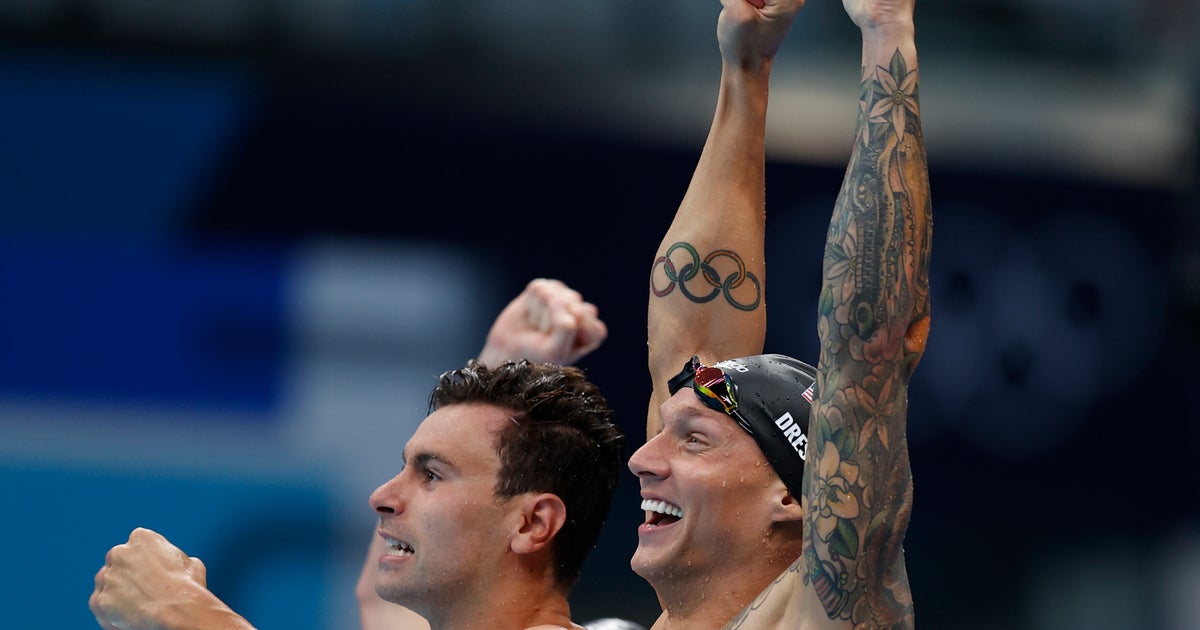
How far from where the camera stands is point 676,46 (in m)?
5.47

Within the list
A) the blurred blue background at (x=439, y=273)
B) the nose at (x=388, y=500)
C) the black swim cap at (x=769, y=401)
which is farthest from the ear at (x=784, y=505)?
the blurred blue background at (x=439, y=273)

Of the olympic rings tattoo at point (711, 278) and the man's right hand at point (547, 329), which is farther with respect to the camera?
the man's right hand at point (547, 329)

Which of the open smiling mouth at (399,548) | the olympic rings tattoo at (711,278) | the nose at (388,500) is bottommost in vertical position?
the open smiling mouth at (399,548)

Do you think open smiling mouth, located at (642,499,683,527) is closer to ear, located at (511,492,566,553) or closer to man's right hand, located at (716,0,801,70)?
ear, located at (511,492,566,553)

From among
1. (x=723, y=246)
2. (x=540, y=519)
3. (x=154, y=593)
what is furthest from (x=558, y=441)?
(x=154, y=593)

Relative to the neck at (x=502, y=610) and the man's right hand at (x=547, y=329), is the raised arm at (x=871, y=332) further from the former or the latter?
the man's right hand at (x=547, y=329)

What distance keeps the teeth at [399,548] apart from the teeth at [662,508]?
424 millimetres

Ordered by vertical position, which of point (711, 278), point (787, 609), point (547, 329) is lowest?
point (787, 609)

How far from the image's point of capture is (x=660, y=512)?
218 cm

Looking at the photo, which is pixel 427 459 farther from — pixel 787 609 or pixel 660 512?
pixel 787 609

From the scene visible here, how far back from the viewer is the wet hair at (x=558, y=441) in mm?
2438

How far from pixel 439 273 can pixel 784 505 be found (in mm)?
3120

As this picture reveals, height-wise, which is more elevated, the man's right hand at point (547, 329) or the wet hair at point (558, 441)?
the man's right hand at point (547, 329)

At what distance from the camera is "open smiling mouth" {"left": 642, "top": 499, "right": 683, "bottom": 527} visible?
2.16 m
